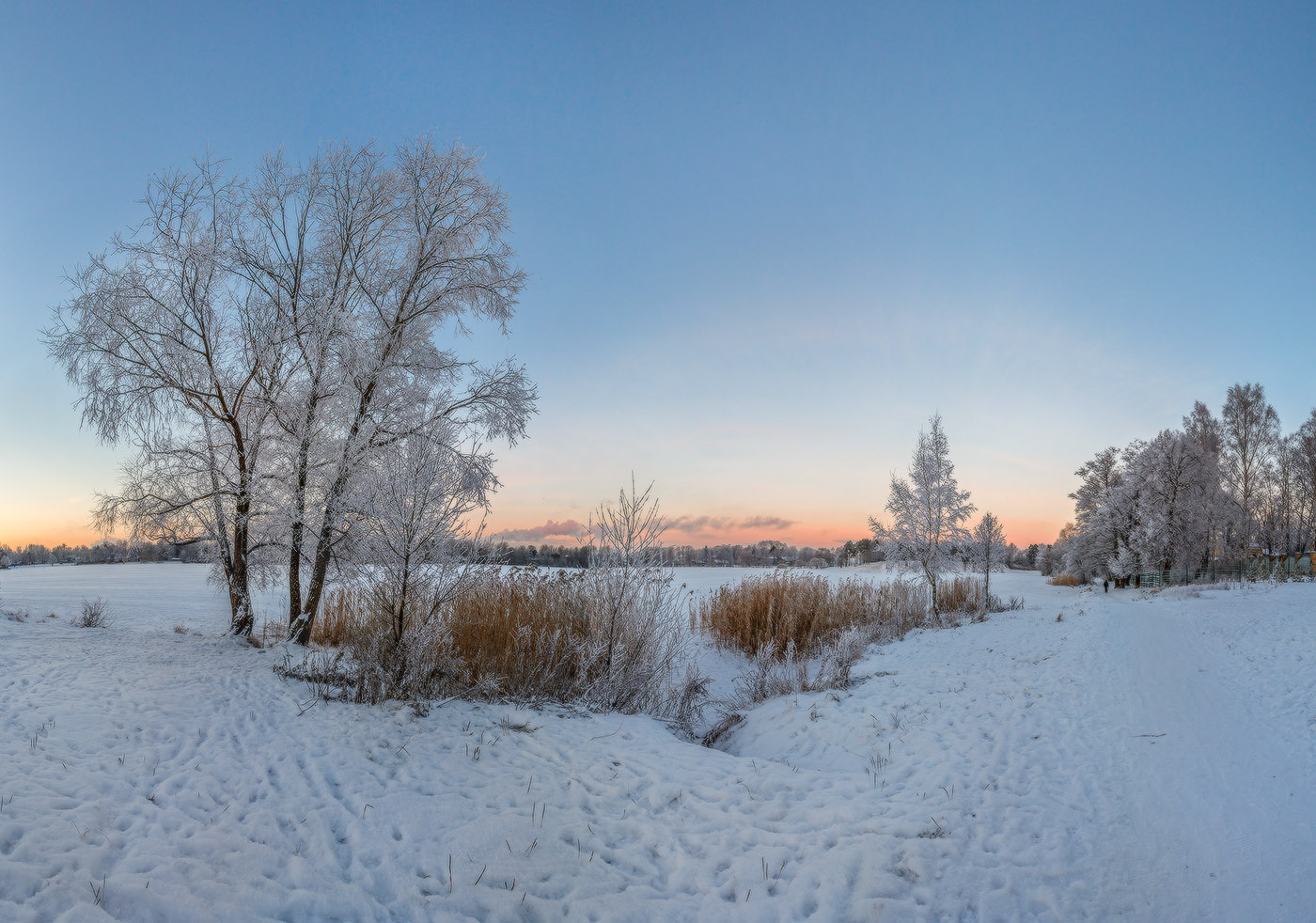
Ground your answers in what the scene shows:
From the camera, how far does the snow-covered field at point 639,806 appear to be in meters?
3.55

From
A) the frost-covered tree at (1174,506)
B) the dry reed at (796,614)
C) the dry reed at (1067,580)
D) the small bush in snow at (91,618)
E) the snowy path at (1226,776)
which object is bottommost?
the dry reed at (1067,580)

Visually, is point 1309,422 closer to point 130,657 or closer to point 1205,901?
point 1205,901

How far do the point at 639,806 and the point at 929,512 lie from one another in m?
16.7

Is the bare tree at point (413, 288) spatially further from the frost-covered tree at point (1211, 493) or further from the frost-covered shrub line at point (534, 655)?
the frost-covered tree at point (1211, 493)

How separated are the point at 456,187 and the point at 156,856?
1020 cm

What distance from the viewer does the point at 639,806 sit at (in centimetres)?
477

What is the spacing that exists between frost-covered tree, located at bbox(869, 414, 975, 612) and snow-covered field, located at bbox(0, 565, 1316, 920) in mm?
11090

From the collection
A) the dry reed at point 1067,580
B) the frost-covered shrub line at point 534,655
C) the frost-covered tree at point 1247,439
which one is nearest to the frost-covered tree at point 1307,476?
the frost-covered tree at point 1247,439

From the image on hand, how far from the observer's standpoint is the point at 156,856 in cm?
354

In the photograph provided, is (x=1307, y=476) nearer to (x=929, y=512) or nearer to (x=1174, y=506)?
(x=1174, y=506)

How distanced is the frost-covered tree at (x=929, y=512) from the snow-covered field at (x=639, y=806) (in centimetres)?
1109

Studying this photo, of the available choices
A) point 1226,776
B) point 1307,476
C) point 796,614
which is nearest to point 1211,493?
point 1307,476

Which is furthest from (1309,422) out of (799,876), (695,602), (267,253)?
(267,253)

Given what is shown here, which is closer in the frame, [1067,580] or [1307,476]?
[1307,476]
